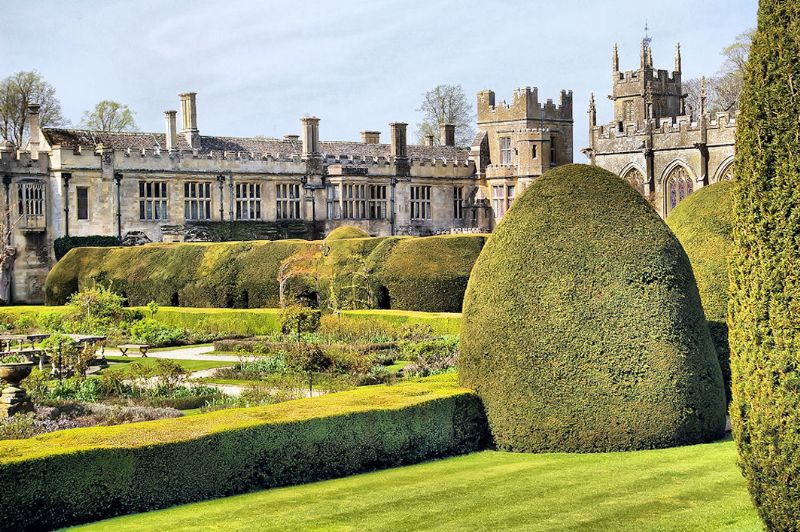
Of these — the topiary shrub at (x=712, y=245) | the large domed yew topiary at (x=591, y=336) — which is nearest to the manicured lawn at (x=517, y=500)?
the large domed yew topiary at (x=591, y=336)

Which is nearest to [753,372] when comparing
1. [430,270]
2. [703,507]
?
[703,507]

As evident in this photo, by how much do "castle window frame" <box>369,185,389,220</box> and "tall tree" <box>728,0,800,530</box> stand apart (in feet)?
140

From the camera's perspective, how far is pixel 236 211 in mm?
47188

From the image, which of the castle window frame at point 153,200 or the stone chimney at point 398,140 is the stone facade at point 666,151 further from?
the castle window frame at point 153,200

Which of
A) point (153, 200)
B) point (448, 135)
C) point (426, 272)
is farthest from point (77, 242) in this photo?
point (448, 135)

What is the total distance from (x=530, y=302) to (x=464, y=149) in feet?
144

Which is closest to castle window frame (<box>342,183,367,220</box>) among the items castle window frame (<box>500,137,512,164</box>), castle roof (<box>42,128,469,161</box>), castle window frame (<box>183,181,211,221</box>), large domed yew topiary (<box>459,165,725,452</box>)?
castle roof (<box>42,128,469,161</box>)

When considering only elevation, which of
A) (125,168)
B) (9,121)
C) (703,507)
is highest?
(9,121)

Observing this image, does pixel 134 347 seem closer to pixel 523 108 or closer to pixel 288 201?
pixel 288 201

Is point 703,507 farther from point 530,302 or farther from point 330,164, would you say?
point 330,164

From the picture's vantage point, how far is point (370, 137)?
183 feet

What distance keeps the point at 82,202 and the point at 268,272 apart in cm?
1475

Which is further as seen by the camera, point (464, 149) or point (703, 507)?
point (464, 149)

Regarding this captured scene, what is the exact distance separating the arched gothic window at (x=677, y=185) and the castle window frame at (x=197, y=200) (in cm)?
1786
